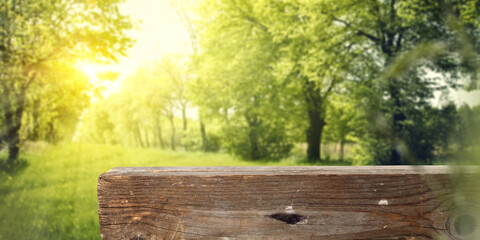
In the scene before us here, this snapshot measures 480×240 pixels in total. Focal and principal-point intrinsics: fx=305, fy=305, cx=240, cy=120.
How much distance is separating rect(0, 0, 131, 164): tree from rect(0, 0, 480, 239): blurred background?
0.04m

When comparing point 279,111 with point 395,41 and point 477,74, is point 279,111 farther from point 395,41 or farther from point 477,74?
point 477,74

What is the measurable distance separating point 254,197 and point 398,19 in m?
14.4

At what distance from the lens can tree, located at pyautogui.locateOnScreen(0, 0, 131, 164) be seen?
9.62 metres

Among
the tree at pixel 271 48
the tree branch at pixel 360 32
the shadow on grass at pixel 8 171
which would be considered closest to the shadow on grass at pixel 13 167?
the shadow on grass at pixel 8 171

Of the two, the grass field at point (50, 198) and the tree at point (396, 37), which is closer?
the grass field at point (50, 198)

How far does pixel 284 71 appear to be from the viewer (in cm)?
1384

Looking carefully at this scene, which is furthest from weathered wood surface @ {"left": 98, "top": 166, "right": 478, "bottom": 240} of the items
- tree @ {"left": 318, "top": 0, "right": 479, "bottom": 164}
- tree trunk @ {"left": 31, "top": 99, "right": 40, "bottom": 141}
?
tree trunk @ {"left": 31, "top": 99, "right": 40, "bottom": 141}

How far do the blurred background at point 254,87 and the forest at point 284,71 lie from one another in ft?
0.11

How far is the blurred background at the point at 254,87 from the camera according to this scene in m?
6.21

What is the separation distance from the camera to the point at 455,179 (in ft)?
2.22

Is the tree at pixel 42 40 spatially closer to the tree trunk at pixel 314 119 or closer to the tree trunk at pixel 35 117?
the tree trunk at pixel 35 117

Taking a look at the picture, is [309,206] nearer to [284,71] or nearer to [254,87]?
[284,71]

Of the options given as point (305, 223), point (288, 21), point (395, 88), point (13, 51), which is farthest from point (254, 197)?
point (288, 21)

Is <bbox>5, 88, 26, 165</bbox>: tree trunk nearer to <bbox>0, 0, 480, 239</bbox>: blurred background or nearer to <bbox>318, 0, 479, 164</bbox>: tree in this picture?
<bbox>0, 0, 480, 239</bbox>: blurred background
